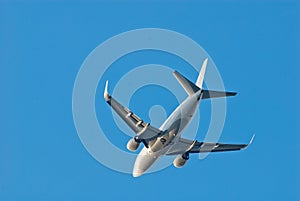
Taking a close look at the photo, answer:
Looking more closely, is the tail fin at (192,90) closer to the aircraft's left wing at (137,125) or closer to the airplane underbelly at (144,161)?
the aircraft's left wing at (137,125)

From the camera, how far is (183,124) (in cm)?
5322

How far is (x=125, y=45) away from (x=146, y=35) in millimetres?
2124

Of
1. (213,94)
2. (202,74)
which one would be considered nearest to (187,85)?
(213,94)

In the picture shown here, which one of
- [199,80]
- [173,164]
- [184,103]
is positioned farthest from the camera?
[173,164]

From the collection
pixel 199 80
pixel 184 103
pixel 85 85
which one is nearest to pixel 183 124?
pixel 184 103

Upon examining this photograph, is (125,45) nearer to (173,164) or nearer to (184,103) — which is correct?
(184,103)

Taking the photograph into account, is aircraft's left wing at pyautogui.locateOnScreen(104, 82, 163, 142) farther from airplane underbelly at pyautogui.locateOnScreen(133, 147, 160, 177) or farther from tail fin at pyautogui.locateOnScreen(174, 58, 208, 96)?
tail fin at pyautogui.locateOnScreen(174, 58, 208, 96)

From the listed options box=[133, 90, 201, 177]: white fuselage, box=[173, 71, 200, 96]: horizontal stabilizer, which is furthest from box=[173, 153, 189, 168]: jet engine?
box=[173, 71, 200, 96]: horizontal stabilizer

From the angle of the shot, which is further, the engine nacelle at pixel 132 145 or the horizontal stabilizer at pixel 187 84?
the engine nacelle at pixel 132 145

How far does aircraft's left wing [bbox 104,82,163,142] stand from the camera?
179 ft

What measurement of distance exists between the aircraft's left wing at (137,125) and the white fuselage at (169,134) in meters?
0.89

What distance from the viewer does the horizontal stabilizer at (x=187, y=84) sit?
174 ft

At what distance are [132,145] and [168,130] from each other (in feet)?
13.9

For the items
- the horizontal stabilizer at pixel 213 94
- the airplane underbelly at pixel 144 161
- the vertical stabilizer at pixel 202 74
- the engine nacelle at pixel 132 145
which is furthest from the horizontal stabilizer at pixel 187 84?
the airplane underbelly at pixel 144 161
